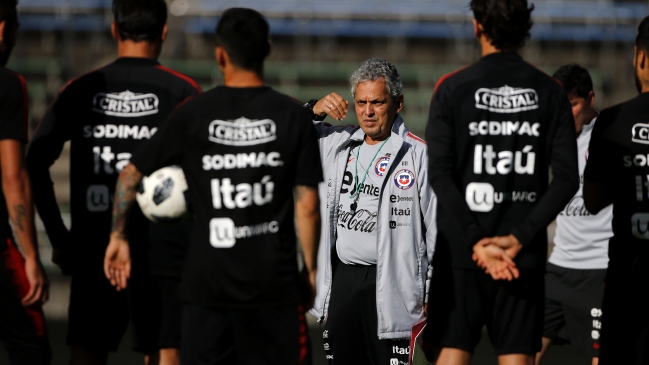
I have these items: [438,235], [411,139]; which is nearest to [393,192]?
[411,139]

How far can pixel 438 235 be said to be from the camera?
4.54m

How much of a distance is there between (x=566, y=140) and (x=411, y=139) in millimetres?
1451

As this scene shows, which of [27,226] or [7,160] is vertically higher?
[7,160]

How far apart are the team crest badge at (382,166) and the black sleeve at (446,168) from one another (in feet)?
3.83

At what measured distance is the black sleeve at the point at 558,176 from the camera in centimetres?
430

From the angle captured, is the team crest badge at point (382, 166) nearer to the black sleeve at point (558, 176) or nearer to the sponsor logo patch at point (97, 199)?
the black sleeve at point (558, 176)

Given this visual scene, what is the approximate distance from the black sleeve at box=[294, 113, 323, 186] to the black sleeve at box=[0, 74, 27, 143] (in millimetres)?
1430

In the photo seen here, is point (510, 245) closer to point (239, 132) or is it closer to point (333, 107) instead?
point (239, 132)

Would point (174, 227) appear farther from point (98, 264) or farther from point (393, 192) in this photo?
point (393, 192)

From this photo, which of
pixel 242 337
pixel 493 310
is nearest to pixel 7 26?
pixel 242 337

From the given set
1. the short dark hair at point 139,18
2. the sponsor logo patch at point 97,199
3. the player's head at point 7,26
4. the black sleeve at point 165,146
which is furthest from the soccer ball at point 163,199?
the player's head at point 7,26

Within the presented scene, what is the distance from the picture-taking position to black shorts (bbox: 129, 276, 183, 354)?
187 inches

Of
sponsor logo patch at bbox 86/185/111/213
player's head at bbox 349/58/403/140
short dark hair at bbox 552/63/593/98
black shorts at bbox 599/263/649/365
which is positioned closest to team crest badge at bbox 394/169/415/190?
player's head at bbox 349/58/403/140

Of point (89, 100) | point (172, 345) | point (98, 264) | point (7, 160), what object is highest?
point (89, 100)
